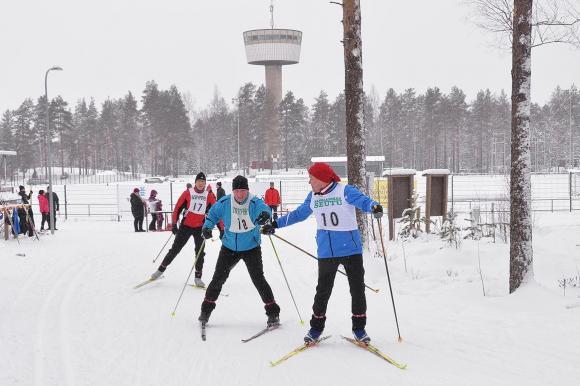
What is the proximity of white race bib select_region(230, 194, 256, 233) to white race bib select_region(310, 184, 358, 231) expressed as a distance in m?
1.17

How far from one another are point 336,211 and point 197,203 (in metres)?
4.11

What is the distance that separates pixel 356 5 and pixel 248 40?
268ft

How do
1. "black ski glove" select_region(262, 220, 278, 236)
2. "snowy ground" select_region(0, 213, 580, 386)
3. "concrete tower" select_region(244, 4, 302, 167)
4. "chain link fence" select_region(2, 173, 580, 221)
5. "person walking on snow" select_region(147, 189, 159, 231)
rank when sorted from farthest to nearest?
"concrete tower" select_region(244, 4, 302, 167), "chain link fence" select_region(2, 173, 580, 221), "person walking on snow" select_region(147, 189, 159, 231), "black ski glove" select_region(262, 220, 278, 236), "snowy ground" select_region(0, 213, 580, 386)

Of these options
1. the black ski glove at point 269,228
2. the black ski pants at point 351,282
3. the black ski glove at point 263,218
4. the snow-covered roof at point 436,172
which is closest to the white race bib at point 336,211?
the black ski pants at point 351,282

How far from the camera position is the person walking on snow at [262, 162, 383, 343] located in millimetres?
5984

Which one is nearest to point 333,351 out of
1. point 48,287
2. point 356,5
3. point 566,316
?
point 566,316

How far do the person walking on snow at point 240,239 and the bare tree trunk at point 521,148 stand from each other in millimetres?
3195

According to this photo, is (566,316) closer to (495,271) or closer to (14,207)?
(495,271)

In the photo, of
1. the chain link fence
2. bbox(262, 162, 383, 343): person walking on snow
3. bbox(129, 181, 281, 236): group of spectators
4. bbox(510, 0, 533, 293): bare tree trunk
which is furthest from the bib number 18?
the chain link fence

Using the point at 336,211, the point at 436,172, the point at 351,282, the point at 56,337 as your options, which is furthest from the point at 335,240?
the point at 436,172

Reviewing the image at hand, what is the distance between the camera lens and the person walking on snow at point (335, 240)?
598 cm

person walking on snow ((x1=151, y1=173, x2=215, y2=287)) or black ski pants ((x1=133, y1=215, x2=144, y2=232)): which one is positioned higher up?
person walking on snow ((x1=151, y1=173, x2=215, y2=287))

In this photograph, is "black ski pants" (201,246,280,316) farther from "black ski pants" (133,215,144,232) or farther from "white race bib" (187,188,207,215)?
"black ski pants" (133,215,144,232)

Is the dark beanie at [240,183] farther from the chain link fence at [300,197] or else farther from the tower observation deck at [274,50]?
the tower observation deck at [274,50]
